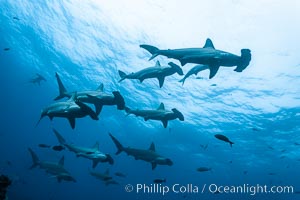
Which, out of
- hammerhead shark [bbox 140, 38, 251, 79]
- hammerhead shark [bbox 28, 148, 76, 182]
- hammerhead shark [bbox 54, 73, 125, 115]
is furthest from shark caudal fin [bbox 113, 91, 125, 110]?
hammerhead shark [bbox 28, 148, 76, 182]

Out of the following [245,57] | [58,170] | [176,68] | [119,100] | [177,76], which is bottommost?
[58,170]

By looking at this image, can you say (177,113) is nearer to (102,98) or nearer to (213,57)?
(102,98)

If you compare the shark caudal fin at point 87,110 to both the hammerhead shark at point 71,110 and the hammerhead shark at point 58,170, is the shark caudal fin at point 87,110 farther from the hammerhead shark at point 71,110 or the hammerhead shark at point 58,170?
the hammerhead shark at point 58,170

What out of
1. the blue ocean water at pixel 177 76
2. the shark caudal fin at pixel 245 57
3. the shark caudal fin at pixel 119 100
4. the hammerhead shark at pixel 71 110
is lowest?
the hammerhead shark at pixel 71 110

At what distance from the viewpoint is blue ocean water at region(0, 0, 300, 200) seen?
18.2 metres

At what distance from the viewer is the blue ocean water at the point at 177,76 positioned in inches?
715

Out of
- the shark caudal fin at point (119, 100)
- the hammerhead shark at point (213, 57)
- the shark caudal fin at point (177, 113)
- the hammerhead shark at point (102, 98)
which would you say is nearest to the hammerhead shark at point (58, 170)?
the hammerhead shark at point (102, 98)

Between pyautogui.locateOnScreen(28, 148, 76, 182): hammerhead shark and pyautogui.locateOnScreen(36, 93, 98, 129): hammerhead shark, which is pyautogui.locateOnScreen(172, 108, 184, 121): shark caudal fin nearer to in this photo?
pyautogui.locateOnScreen(36, 93, 98, 129): hammerhead shark

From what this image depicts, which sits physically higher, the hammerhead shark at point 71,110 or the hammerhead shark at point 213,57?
the hammerhead shark at point 213,57

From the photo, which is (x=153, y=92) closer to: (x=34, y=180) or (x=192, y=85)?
(x=192, y=85)

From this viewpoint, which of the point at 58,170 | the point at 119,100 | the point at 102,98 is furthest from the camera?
the point at 58,170

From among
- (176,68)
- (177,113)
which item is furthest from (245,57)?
(177,113)

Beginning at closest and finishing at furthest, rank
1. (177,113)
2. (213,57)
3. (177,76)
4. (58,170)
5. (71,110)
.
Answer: (213,57), (71,110), (177,113), (58,170), (177,76)

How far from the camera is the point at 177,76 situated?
2428cm
